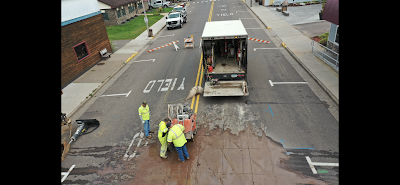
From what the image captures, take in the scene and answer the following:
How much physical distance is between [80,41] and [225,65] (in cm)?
1073

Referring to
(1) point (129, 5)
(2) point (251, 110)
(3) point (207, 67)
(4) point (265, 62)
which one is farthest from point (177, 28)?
(2) point (251, 110)

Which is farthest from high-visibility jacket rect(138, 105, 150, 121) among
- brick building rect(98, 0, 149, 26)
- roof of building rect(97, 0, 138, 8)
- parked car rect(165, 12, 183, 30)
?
roof of building rect(97, 0, 138, 8)

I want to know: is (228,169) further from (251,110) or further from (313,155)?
(251,110)

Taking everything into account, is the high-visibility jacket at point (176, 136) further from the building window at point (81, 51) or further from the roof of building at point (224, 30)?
the building window at point (81, 51)

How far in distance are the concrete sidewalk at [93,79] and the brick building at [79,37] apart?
1.83 ft

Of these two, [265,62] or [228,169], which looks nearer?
[228,169]

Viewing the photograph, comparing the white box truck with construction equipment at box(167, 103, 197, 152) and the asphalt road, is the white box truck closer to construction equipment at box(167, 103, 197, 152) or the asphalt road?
the asphalt road

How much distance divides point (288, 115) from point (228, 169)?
4.06 meters

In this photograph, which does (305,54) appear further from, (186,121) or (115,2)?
(115,2)

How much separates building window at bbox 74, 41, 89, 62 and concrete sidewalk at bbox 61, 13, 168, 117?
107 centimetres

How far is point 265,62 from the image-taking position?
14789mm

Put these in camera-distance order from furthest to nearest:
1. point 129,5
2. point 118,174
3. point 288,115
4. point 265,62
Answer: point 129,5, point 265,62, point 288,115, point 118,174

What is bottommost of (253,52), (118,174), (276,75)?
(118,174)

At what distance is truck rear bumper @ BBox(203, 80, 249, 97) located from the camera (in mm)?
10198
